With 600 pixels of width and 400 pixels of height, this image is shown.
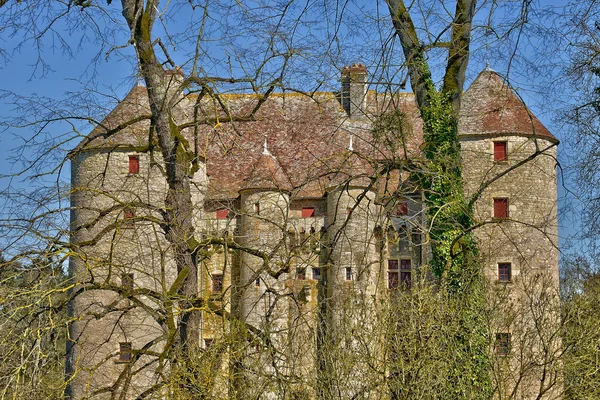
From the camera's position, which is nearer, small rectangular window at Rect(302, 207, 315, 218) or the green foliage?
the green foliage

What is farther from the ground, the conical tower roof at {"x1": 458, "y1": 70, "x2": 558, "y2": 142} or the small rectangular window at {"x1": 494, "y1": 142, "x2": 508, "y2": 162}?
the conical tower roof at {"x1": 458, "y1": 70, "x2": 558, "y2": 142}

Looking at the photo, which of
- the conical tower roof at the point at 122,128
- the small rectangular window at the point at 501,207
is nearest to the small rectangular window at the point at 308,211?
the small rectangular window at the point at 501,207

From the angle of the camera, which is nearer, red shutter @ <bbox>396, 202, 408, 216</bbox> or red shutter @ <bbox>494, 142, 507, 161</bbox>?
red shutter @ <bbox>396, 202, 408, 216</bbox>

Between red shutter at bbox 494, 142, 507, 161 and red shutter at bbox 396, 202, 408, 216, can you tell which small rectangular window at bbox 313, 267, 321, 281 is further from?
red shutter at bbox 494, 142, 507, 161

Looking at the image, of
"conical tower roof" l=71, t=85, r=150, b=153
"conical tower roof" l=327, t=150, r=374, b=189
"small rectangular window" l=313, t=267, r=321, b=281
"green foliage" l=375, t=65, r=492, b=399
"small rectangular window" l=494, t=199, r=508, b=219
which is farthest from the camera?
"small rectangular window" l=313, t=267, r=321, b=281

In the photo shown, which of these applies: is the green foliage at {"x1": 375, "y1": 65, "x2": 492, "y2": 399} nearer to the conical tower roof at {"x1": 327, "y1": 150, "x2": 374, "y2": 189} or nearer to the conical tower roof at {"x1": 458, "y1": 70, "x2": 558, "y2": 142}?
the conical tower roof at {"x1": 327, "y1": 150, "x2": 374, "y2": 189}

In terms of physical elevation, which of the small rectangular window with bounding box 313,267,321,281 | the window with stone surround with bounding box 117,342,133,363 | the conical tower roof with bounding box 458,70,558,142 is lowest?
the window with stone surround with bounding box 117,342,133,363

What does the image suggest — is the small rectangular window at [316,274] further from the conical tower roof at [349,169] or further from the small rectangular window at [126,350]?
the small rectangular window at [126,350]

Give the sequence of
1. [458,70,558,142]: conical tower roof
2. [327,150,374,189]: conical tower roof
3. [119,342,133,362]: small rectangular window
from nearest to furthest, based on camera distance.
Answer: [119,342,133,362]: small rectangular window < [327,150,374,189]: conical tower roof < [458,70,558,142]: conical tower roof

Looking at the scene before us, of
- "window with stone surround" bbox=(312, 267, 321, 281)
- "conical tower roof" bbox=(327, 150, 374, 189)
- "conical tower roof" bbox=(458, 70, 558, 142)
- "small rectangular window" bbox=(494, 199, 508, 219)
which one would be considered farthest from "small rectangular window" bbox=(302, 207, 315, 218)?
"small rectangular window" bbox=(494, 199, 508, 219)

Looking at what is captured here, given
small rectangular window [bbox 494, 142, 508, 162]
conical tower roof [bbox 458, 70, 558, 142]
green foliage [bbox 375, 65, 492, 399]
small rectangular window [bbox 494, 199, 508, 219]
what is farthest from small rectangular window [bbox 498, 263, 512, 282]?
green foliage [bbox 375, 65, 492, 399]

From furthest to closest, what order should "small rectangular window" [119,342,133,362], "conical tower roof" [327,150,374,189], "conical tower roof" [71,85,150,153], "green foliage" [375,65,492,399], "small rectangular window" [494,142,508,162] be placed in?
"small rectangular window" [494,142,508,162] → "green foliage" [375,65,492,399] → "conical tower roof" [71,85,150,153] → "conical tower roof" [327,150,374,189] → "small rectangular window" [119,342,133,362]

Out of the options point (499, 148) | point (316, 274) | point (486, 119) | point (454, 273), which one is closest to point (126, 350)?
point (454, 273)

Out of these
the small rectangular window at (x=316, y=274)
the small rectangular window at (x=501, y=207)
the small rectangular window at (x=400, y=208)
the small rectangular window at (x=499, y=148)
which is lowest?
the small rectangular window at (x=316, y=274)
